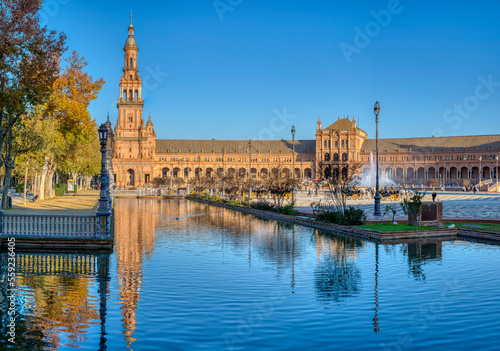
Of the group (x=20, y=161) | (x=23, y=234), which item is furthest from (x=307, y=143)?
(x=23, y=234)

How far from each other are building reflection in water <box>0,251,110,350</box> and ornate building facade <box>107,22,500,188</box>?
107935mm

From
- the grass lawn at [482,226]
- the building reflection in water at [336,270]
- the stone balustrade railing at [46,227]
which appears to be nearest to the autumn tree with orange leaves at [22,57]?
the stone balustrade railing at [46,227]

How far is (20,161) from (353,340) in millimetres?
44538

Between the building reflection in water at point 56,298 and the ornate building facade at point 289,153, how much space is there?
107935 mm

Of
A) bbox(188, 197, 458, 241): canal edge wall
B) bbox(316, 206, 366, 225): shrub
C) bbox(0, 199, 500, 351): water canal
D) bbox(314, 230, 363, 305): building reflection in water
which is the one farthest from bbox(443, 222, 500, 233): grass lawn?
bbox(314, 230, 363, 305): building reflection in water

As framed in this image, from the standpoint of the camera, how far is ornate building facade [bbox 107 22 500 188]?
434ft

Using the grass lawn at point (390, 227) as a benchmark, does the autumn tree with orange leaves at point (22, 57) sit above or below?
above

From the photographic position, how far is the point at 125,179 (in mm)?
134000

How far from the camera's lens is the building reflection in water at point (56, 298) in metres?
8.44

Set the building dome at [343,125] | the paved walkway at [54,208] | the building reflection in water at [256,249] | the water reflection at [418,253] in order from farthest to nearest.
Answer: the building dome at [343,125]
the paved walkway at [54,208]
the water reflection at [418,253]
the building reflection in water at [256,249]

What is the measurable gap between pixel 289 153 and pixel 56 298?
475 feet

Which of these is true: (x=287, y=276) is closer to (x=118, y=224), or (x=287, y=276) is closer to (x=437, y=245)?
(x=437, y=245)

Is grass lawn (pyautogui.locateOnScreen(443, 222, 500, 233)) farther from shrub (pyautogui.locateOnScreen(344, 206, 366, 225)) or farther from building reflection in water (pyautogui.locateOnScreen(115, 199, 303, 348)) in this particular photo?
building reflection in water (pyautogui.locateOnScreen(115, 199, 303, 348))

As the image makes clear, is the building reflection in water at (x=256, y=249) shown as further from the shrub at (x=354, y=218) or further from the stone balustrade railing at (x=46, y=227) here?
the shrub at (x=354, y=218)
